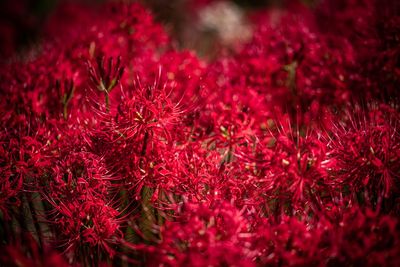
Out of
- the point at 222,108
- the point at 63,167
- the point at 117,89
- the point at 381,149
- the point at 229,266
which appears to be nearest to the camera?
the point at 229,266

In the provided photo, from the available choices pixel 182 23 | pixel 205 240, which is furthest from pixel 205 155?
pixel 182 23

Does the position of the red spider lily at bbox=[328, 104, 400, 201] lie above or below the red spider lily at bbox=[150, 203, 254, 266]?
above

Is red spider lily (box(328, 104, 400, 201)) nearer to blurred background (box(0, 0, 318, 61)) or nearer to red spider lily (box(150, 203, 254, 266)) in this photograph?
red spider lily (box(150, 203, 254, 266))

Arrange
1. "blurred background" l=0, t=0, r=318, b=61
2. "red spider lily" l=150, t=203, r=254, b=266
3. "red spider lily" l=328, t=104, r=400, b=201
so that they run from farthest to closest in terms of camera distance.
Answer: "blurred background" l=0, t=0, r=318, b=61 < "red spider lily" l=328, t=104, r=400, b=201 < "red spider lily" l=150, t=203, r=254, b=266

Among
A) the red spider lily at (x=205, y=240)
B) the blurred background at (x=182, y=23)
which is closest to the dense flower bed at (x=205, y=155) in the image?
the red spider lily at (x=205, y=240)

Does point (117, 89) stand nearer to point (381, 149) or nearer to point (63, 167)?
point (63, 167)

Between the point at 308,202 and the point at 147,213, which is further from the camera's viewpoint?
the point at 147,213

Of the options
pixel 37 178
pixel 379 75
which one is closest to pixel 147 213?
pixel 37 178

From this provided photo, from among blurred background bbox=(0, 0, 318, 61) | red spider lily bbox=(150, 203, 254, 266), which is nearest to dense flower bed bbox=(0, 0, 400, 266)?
red spider lily bbox=(150, 203, 254, 266)

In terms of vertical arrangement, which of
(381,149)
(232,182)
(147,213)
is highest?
(381,149)
